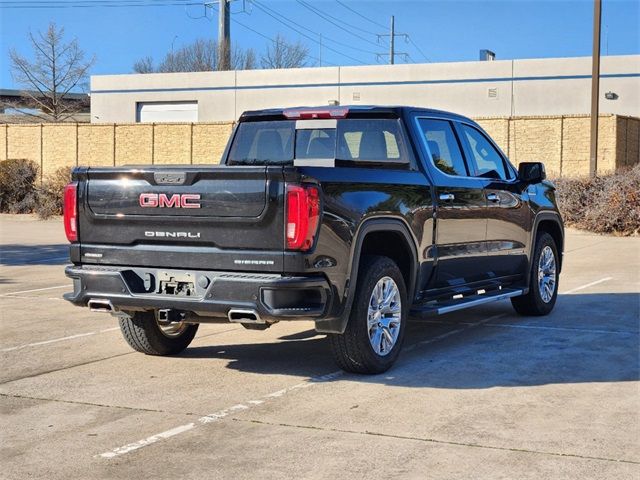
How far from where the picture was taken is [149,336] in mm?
7668

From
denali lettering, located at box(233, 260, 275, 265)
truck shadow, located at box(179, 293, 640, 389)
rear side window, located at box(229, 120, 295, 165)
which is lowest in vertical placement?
truck shadow, located at box(179, 293, 640, 389)

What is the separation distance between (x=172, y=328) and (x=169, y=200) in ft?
5.46

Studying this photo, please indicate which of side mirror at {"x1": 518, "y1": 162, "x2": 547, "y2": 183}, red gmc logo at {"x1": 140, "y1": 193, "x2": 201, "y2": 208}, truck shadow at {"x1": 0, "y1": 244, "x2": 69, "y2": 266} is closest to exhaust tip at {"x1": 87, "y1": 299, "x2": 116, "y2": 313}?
red gmc logo at {"x1": 140, "y1": 193, "x2": 201, "y2": 208}

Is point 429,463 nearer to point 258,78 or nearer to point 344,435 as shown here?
point 344,435

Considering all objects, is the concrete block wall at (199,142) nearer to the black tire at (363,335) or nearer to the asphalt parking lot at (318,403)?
the asphalt parking lot at (318,403)

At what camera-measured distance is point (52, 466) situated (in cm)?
492

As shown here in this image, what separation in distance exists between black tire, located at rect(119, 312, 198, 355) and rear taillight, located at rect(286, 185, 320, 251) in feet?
6.02

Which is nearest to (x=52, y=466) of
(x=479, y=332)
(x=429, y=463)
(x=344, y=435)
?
(x=344, y=435)

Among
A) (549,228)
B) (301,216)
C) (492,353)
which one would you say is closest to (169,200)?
(301,216)

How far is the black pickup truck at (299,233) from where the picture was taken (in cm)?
629

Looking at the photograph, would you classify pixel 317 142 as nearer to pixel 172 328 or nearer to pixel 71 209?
pixel 172 328

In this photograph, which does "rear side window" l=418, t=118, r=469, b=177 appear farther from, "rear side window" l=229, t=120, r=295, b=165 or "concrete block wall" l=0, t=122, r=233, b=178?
"concrete block wall" l=0, t=122, r=233, b=178

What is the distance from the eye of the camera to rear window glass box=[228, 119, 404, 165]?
7.93 metres

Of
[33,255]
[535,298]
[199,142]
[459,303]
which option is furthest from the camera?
[199,142]
